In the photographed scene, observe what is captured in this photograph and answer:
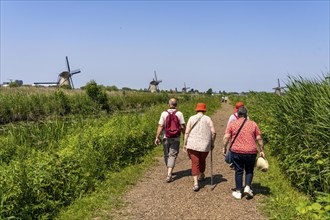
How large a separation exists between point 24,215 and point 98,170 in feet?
9.55

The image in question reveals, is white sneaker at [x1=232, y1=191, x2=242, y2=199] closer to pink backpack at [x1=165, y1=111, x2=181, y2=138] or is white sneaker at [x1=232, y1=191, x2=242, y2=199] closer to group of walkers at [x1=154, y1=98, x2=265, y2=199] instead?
group of walkers at [x1=154, y1=98, x2=265, y2=199]

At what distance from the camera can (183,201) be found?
21.9 feet

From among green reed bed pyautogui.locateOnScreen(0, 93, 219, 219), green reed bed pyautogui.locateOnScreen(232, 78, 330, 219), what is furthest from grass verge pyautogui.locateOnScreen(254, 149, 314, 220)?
green reed bed pyautogui.locateOnScreen(0, 93, 219, 219)

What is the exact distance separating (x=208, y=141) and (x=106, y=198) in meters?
2.62

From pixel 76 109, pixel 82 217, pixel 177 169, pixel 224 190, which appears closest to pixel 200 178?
pixel 224 190

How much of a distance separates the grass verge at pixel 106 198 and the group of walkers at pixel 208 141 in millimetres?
1173

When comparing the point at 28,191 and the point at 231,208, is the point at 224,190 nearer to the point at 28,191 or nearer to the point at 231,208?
the point at 231,208

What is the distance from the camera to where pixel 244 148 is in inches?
255

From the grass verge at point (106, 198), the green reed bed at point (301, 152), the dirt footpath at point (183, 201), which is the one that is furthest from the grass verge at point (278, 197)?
the grass verge at point (106, 198)

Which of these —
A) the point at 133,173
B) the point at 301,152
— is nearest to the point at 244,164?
the point at 301,152

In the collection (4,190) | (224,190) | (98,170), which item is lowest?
(224,190)

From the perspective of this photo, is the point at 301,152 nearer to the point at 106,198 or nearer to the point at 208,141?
the point at 208,141

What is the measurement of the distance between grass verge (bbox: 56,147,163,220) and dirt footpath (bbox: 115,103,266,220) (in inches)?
8.6

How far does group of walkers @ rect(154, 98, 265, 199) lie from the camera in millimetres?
6547
